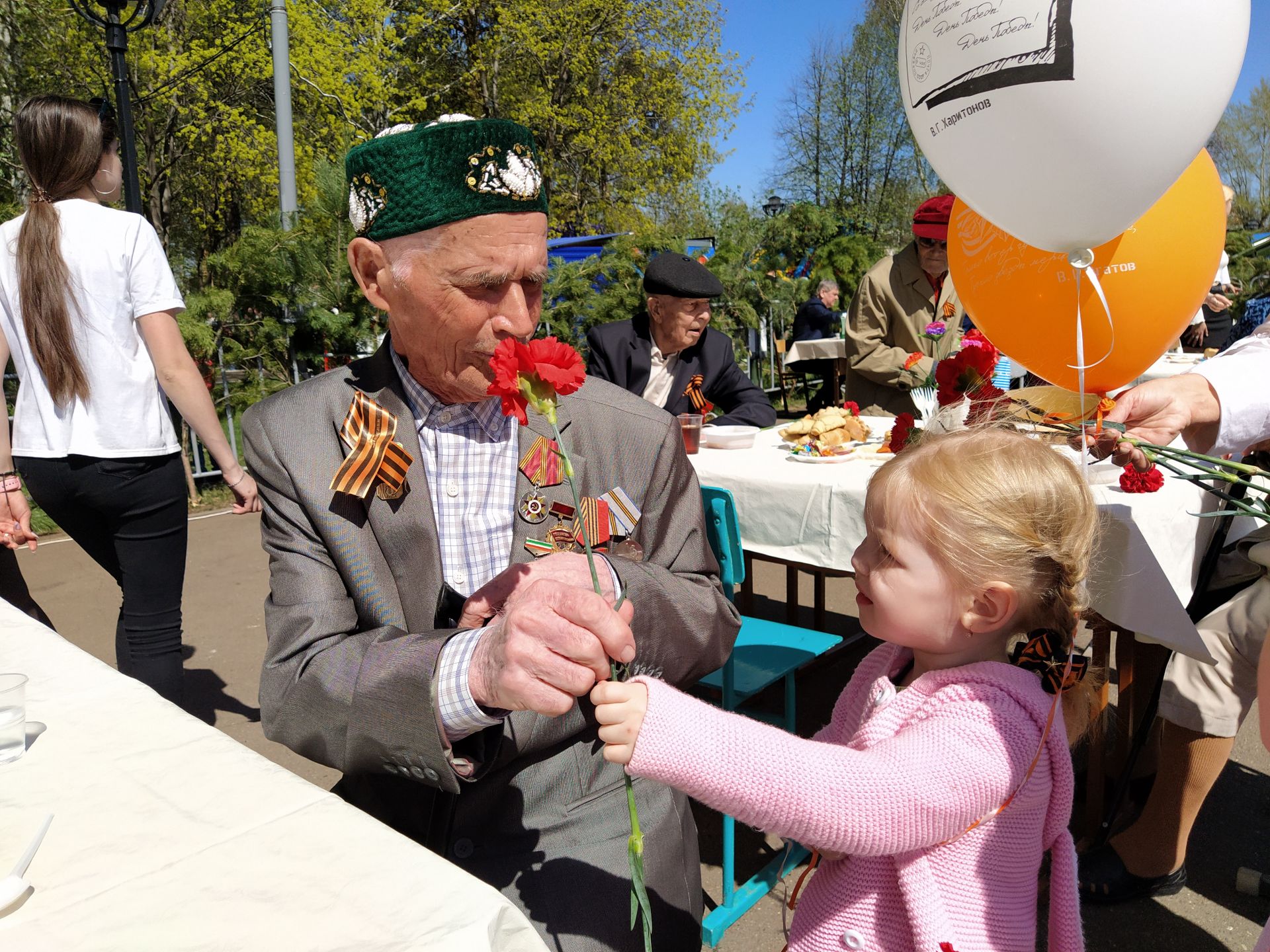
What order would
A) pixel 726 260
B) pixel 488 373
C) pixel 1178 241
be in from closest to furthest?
pixel 488 373, pixel 1178 241, pixel 726 260

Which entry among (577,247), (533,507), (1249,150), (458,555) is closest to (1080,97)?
(533,507)

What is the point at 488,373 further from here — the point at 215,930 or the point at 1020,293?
the point at 1020,293

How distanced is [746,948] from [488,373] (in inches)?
74.5

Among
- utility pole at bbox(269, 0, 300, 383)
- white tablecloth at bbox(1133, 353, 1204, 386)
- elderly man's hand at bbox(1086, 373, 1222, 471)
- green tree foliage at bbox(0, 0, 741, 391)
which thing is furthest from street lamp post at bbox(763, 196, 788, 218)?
elderly man's hand at bbox(1086, 373, 1222, 471)

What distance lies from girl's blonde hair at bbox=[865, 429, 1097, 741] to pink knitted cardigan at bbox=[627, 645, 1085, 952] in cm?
15

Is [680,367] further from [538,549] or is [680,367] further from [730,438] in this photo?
[538,549]

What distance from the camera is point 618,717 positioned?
3.71 feet

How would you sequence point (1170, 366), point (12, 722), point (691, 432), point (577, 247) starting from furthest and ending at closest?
point (577, 247), point (1170, 366), point (691, 432), point (12, 722)

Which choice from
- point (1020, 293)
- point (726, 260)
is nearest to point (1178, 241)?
point (1020, 293)

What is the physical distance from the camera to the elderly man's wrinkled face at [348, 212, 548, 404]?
155 cm

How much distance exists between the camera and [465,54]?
23656mm

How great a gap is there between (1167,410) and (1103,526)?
272mm

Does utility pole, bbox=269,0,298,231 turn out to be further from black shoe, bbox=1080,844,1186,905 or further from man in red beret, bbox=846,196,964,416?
black shoe, bbox=1080,844,1186,905

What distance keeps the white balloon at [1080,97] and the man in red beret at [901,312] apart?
294 centimetres
